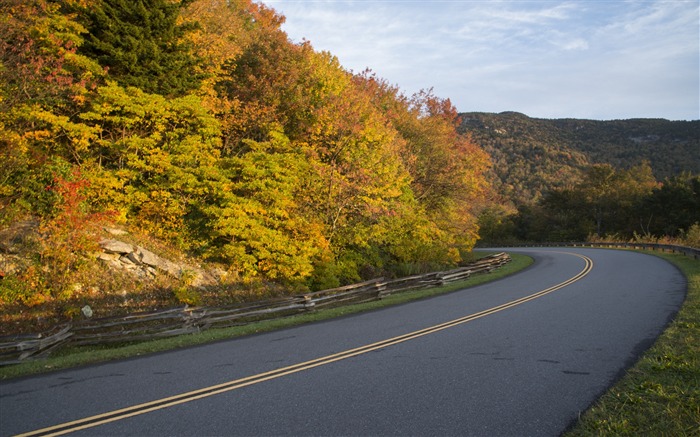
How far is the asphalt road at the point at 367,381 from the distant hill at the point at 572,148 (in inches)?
3156

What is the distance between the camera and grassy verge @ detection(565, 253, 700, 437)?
423 cm

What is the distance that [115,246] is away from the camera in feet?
45.8

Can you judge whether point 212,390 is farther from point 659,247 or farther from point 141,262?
point 659,247

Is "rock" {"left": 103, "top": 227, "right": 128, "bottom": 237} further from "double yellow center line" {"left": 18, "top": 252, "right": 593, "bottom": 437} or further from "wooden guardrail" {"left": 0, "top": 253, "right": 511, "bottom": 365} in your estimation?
"double yellow center line" {"left": 18, "top": 252, "right": 593, "bottom": 437}

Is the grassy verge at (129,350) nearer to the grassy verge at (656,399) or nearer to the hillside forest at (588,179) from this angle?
the grassy verge at (656,399)

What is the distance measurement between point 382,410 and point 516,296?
34.1ft

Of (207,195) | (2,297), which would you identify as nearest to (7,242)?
(2,297)

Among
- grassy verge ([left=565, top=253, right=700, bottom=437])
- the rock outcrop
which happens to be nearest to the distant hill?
the rock outcrop

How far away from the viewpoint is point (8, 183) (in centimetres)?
1329

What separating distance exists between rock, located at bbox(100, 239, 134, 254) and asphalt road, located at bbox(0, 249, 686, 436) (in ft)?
23.4

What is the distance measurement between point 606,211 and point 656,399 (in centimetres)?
7427

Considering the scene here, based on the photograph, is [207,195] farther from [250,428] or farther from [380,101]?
[380,101]

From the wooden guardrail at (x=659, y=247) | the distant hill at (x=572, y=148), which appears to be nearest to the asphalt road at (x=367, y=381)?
the wooden guardrail at (x=659, y=247)

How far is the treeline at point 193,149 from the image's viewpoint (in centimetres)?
1386
